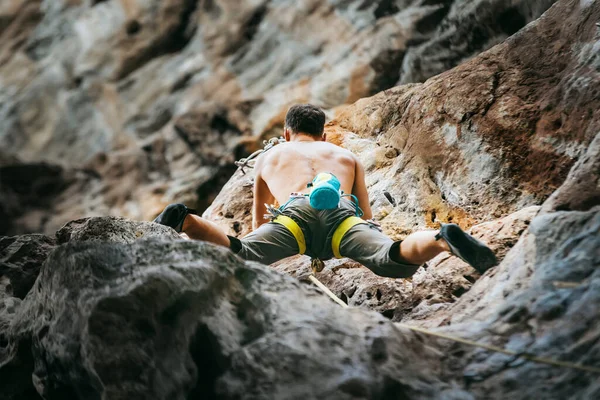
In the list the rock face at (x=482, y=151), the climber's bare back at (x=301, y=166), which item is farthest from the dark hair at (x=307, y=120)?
the rock face at (x=482, y=151)

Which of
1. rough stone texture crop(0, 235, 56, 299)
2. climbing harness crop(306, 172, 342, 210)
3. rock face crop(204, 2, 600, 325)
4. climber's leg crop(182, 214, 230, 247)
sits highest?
rough stone texture crop(0, 235, 56, 299)

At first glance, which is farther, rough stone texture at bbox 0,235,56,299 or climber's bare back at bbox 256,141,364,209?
climber's bare back at bbox 256,141,364,209

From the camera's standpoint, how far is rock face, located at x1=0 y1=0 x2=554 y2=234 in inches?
334

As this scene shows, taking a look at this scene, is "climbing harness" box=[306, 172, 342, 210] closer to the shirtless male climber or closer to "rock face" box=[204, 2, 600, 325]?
the shirtless male climber

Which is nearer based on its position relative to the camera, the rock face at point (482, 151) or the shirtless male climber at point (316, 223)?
Answer: the shirtless male climber at point (316, 223)

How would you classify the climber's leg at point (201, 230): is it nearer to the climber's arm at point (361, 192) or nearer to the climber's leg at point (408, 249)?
the climber's leg at point (408, 249)

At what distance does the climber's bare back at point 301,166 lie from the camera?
161 inches

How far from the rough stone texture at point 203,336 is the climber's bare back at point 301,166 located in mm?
1712

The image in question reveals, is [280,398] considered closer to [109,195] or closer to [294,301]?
[294,301]

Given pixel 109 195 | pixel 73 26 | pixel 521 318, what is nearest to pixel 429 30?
pixel 109 195

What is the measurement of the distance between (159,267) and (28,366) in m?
0.92

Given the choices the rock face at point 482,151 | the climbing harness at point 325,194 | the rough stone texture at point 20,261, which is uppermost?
the rough stone texture at point 20,261

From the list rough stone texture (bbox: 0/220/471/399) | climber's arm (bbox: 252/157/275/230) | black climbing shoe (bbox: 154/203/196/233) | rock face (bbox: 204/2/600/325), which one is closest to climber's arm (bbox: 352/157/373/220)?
rock face (bbox: 204/2/600/325)

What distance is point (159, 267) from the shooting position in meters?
2.23
